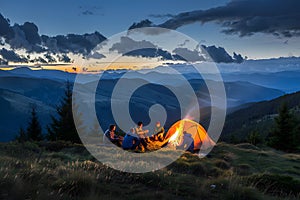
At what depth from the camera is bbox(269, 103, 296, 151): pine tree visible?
97.4ft

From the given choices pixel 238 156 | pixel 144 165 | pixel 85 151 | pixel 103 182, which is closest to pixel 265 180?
pixel 144 165

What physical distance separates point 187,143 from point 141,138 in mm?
3291

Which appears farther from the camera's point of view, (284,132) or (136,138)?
(284,132)

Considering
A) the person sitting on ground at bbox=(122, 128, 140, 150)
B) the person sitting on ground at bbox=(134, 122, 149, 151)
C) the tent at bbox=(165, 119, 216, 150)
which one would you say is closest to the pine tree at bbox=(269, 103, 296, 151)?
the tent at bbox=(165, 119, 216, 150)

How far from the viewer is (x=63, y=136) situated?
34344mm

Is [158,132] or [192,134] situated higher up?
[158,132]

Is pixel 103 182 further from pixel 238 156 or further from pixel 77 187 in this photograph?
pixel 238 156

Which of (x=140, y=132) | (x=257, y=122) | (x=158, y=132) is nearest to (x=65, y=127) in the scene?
(x=158, y=132)

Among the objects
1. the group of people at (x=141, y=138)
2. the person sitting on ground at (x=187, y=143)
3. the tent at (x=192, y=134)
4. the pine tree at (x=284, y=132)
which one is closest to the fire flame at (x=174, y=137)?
the tent at (x=192, y=134)

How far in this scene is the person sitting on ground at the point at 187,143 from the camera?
683 inches

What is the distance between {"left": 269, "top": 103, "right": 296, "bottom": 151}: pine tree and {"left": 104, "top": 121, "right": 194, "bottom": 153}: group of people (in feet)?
52.8

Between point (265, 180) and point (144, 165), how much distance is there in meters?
3.68

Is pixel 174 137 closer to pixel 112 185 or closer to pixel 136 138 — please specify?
pixel 136 138

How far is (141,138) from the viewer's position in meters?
15.7
